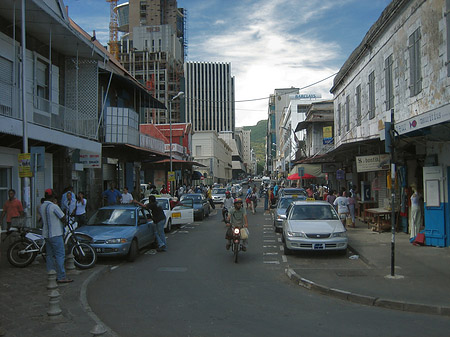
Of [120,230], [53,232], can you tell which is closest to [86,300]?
[53,232]

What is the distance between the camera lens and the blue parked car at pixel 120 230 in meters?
11.0

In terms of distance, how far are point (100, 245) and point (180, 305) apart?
4471 millimetres

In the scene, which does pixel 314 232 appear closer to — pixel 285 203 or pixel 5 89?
pixel 285 203

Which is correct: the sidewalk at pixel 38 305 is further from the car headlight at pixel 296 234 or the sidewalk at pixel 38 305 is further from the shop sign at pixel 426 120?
the shop sign at pixel 426 120

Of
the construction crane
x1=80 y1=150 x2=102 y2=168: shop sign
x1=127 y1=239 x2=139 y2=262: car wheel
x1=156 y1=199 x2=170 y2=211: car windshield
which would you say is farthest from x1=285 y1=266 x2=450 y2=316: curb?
the construction crane

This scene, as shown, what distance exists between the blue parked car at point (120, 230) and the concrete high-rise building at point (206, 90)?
389ft

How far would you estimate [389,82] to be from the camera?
16328 millimetres

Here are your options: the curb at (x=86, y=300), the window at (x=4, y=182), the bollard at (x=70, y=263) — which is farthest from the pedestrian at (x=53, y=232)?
the window at (x=4, y=182)

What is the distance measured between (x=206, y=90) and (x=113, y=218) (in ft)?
430

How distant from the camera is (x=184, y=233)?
18656mm

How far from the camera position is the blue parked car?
36.2 feet

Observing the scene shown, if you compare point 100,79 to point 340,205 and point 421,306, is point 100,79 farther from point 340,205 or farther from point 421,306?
point 421,306

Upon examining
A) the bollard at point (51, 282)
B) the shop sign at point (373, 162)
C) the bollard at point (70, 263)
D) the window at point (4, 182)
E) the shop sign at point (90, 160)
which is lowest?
the bollard at point (70, 263)

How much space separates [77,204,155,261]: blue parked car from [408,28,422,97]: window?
9339 mm
